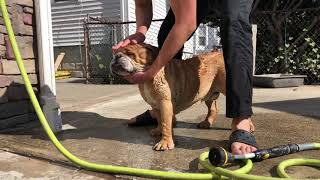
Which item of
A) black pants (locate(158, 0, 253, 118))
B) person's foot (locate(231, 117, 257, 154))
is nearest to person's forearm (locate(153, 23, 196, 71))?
black pants (locate(158, 0, 253, 118))

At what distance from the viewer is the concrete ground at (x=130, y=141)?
2271 mm

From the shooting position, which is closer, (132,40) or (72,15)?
(132,40)

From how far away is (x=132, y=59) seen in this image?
2.62 metres

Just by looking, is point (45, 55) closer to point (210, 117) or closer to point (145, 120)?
point (145, 120)

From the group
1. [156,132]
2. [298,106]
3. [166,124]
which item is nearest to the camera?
[166,124]

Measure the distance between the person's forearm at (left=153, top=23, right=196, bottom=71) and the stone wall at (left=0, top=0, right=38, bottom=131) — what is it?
146cm

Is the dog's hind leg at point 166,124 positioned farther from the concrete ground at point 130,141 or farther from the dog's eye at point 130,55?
the dog's eye at point 130,55

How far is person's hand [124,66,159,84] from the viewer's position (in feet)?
8.51

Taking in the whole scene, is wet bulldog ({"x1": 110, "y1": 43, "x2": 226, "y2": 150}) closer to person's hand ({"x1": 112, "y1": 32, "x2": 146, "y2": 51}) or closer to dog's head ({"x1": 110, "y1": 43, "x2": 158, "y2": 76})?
dog's head ({"x1": 110, "y1": 43, "x2": 158, "y2": 76})

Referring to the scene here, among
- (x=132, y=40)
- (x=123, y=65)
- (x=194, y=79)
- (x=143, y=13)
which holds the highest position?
(x=143, y=13)

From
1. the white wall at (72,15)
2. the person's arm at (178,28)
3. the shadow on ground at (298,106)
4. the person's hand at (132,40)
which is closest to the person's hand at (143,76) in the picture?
the person's arm at (178,28)

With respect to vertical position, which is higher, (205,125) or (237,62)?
(237,62)

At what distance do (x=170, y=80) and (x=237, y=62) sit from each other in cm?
50

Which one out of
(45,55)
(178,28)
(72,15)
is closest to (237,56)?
(178,28)
